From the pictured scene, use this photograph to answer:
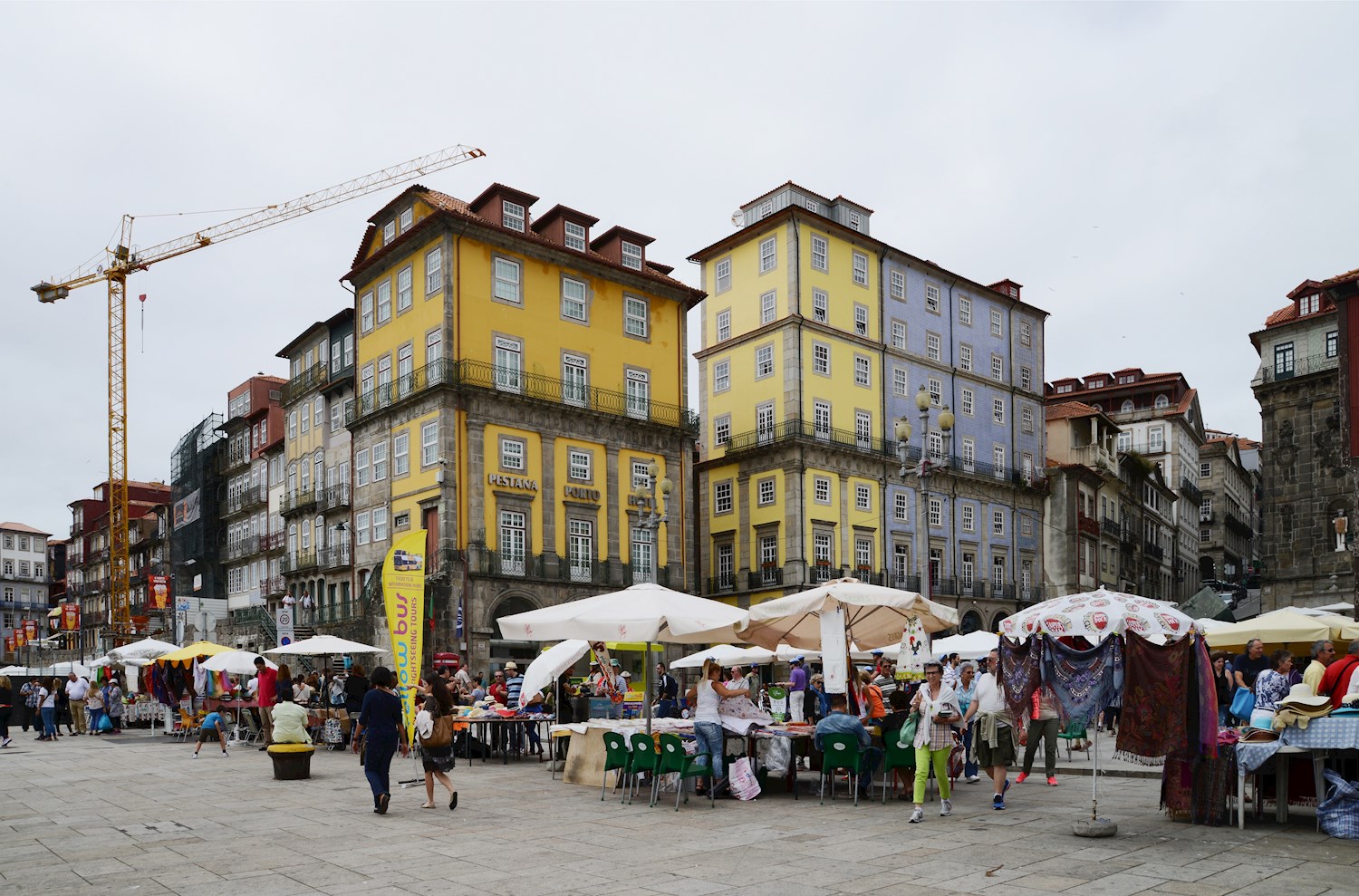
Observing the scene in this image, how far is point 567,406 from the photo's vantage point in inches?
1582

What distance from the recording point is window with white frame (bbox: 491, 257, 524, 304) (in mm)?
39375

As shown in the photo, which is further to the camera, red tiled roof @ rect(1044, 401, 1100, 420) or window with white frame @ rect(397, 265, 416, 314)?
red tiled roof @ rect(1044, 401, 1100, 420)

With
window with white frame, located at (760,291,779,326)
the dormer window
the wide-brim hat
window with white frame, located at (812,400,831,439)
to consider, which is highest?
the dormer window

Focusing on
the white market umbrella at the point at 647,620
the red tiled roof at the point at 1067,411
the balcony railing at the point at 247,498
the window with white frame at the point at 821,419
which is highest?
the red tiled roof at the point at 1067,411

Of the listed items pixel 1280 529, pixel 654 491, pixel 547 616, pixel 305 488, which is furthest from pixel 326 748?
pixel 1280 529

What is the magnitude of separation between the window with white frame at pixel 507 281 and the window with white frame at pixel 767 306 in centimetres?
1188

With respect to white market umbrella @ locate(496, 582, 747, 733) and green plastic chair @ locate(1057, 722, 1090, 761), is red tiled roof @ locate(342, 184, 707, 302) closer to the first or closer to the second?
white market umbrella @ locate(496, 582, 747, 733)

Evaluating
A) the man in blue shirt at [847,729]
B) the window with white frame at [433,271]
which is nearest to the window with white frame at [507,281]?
the window with white frame at [433,271]

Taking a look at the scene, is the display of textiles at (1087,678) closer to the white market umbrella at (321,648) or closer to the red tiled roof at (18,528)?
the white market umbrella at (321,648)

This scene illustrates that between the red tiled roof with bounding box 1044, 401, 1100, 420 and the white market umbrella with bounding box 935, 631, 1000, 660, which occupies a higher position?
the red tiled roof with bounding box 1044, 401, 1100, 420

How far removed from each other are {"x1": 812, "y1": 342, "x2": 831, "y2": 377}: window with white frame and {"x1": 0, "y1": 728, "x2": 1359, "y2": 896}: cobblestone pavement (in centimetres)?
3222

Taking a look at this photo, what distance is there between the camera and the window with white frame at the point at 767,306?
47188mm

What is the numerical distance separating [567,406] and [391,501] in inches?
281

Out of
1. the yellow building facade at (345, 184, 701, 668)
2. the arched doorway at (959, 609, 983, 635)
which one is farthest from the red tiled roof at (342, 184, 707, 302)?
the arched doorway at (959, 609, 983, 635)
